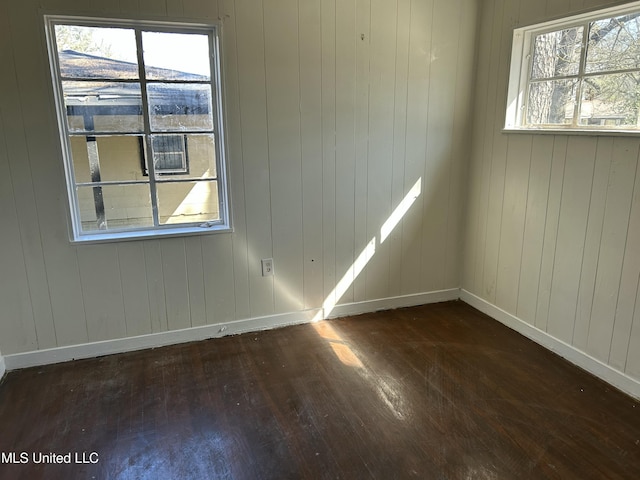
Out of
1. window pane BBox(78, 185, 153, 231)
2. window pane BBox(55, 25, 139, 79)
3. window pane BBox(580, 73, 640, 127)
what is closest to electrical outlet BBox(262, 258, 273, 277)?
window pane BBox(78, 185, 153, 231)

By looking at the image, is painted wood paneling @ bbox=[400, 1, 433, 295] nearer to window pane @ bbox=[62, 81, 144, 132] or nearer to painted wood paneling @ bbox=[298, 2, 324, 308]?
painted wood paneling @ bbox=[298, 2, 324, 308]

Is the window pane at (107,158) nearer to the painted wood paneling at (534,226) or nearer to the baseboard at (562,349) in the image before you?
the painted wood paneling at (534,226)

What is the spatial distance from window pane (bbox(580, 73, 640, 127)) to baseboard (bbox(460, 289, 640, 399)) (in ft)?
4.21

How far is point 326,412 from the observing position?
7.08ft

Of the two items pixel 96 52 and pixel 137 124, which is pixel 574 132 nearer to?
pixel 137 124

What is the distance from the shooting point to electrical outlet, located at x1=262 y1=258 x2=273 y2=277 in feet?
9.70

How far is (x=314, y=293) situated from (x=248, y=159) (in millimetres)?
1042

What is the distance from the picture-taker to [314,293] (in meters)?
3.14

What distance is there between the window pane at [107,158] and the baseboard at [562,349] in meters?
2.52

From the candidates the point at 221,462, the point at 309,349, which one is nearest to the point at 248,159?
the point at 309,349

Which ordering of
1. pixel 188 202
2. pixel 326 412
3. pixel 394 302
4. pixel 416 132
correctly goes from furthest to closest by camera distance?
pixel 394 302, pixel 416 132, pixel 188 202, pixel 326 412

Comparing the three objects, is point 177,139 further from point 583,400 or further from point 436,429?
point 583,400

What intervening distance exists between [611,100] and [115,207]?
112 inches

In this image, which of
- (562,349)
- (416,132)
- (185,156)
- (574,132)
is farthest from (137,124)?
(562,349)
